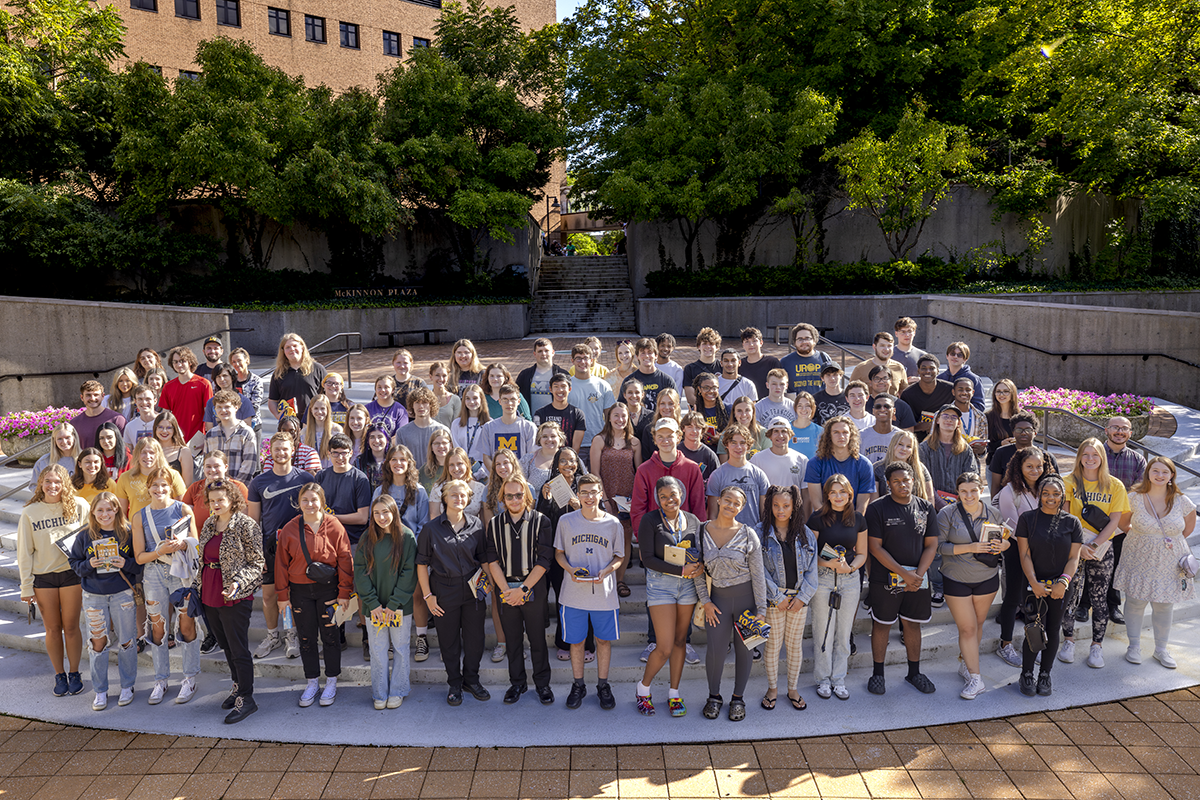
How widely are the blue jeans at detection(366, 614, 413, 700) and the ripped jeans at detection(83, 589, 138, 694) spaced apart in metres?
1.94

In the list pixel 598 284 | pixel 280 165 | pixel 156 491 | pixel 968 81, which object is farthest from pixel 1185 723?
pixel 598 284

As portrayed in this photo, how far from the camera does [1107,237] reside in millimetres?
21031

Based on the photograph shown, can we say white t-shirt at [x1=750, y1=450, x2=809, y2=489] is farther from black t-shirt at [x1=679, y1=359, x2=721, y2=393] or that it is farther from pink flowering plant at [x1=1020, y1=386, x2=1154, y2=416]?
pink flowering plant at [x1=1020, y1=386, x2=1154, y2=416]

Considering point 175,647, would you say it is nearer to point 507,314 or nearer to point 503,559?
point 503,559

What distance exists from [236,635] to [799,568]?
429 centimetres

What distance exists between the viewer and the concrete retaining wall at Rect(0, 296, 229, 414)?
591 inches

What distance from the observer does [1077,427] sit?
11.0 m

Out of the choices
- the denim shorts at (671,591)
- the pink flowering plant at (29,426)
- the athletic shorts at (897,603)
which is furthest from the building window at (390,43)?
the athletic shorts at (897,603)

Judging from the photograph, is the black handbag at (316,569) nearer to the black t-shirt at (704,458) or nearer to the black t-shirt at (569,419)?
the black t-shirt at (569,419)

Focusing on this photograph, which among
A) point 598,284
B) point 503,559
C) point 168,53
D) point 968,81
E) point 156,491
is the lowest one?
point 503,559

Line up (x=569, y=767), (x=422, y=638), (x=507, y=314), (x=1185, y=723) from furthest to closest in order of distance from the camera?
(x=507, y=314) < (x=422, y=638) < (x=1185, y=723) < (x=569, y=767)

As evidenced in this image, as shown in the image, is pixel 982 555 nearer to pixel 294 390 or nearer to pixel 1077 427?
pixel 1077 427

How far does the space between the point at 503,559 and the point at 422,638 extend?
1321 millimetres

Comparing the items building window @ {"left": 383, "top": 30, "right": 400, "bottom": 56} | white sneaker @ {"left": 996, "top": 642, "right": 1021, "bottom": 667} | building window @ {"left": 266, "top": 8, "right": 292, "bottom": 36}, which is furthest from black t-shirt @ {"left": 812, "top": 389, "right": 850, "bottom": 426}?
building window @ {"left": 383, "top": 30, "right": 400, "bottom": 56}
